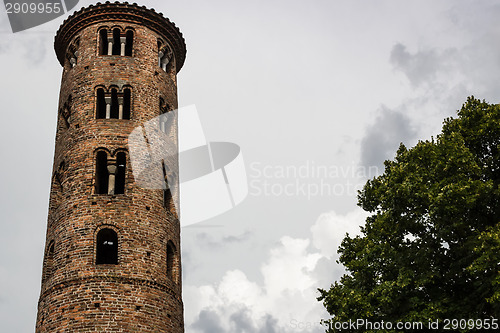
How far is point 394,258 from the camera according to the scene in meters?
20.0

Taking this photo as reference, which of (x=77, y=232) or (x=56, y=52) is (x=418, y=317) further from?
(x=56, y=52)

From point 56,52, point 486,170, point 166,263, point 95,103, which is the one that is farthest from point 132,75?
point 486,170

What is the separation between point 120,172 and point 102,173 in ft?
2.89

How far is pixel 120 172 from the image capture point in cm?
2661

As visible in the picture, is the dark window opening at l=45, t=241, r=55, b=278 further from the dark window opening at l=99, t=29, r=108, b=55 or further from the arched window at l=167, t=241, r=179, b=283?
the dark window opening at l=99, t=29, r=108, b=55

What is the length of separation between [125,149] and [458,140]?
1320cm

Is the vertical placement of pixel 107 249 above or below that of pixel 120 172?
below

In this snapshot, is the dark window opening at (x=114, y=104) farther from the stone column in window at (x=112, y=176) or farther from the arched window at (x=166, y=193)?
the arched window at (x=166, y=193)

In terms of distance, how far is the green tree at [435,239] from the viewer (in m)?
18.3

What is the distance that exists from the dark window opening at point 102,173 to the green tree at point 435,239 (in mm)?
10333

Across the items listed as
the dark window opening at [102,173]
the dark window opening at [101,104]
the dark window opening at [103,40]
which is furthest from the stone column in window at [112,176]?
the dark window opening at [103,40]

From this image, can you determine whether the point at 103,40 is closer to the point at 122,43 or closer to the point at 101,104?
the point at 122,43

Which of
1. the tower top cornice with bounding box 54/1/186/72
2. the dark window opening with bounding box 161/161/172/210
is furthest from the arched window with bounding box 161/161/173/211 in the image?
the tower top cornice with bounding box 54/1/186/72

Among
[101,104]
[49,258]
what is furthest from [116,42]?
[49,258]
